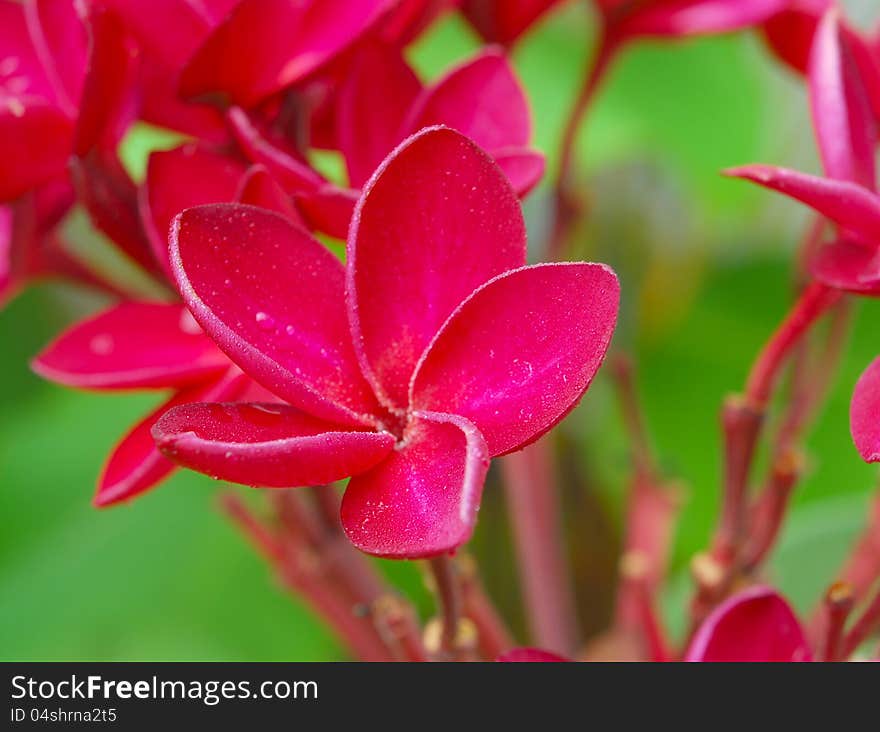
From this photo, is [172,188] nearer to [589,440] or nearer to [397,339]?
[397,339]

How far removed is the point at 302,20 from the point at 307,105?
0.03 metres

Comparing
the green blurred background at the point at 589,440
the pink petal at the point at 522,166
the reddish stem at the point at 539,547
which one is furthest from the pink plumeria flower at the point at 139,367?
the green blurred background at the point at 589,440

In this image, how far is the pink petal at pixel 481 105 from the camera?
0.38 meters

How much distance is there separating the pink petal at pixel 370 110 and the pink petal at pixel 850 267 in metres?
0.14

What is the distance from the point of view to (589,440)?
0.83m

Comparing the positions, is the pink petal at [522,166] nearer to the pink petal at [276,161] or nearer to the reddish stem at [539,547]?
the pink petal at [276,161]

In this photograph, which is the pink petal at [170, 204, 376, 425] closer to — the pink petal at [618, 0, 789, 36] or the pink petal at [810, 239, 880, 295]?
the pink petal at [810, 239, 880, 295]

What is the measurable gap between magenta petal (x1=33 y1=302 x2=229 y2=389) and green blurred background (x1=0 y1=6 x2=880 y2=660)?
39 centimetres

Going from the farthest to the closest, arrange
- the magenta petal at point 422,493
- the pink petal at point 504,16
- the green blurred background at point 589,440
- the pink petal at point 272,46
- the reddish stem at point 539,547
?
the green blurred background at point 589,440 < the reddish stem at point 539,547 < the pink petal at point 504,16 < the pink petal at point 272,46 < the magenta petal at point 422,493

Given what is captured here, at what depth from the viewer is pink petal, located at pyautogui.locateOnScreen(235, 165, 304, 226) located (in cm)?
34

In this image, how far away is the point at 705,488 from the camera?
32.9 inches

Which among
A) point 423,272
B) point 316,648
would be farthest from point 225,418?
point 316,648

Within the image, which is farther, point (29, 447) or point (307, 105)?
Result: point (29, 447)
